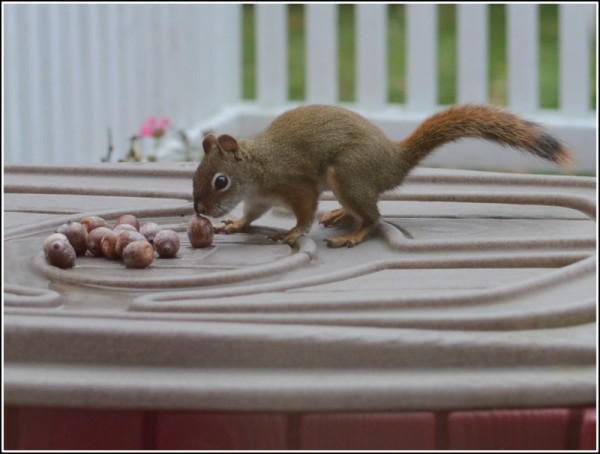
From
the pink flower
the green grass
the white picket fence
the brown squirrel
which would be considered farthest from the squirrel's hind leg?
the green grass

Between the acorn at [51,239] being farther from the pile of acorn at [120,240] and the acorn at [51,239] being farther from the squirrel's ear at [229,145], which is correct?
the squirrel's ear at [229,145]

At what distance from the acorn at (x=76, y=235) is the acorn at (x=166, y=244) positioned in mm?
97

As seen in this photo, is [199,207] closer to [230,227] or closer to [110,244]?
[230,227]

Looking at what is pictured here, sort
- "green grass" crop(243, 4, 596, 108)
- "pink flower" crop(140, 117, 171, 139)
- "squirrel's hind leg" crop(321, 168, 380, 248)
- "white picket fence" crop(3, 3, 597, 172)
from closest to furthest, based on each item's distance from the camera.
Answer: "squirrel's hind leg" crop(321, 168, 380, 248), "pink flower" crop(140, 117, 171, 139), "white picket fence" crop(3, 3, 597, 172), "green grass" crop(243, 4, 596, 108)

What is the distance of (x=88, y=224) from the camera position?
5.90ft

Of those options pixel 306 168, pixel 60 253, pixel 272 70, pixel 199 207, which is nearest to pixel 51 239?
pixel 60 253

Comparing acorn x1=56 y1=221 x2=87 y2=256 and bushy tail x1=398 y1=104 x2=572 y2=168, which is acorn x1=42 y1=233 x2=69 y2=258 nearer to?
acorn x1=56 y1=221 x2=87 y2=256

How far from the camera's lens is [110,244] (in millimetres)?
1729

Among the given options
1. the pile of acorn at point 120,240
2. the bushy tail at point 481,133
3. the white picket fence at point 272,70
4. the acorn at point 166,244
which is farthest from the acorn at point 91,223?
the white picket fence at point 272,70

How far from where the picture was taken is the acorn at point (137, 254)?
167 cm

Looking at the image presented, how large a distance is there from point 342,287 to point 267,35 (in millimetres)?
3577

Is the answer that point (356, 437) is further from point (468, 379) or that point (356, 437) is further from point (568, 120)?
point (568, 120)

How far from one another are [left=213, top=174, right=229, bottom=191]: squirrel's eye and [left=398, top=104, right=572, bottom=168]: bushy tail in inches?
11.2

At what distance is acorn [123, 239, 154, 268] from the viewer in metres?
1.67
